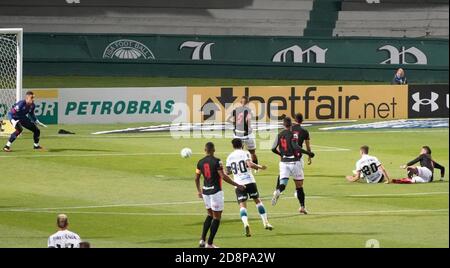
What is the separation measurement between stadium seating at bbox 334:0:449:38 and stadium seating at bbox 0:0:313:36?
2424mm

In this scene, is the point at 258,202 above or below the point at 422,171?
below

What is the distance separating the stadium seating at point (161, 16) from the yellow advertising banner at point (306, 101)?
15.5 metres

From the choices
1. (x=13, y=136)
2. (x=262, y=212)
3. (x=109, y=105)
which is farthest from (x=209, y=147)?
(x=109, y=105)

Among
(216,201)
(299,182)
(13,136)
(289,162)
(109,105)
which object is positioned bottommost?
(216,201)

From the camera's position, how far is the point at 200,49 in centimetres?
6078

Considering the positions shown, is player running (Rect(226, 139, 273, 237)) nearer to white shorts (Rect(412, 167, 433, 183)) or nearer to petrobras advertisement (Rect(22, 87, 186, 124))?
white shorts (Rect(412, 167, 433, 183))

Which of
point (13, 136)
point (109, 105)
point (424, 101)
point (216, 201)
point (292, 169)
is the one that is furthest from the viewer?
point (424, 101)

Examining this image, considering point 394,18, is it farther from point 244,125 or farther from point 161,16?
point 244,125

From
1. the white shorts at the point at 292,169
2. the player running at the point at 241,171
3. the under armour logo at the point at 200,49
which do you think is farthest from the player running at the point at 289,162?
the under armour logo at the point at 200,49

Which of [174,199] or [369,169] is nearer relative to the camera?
[174,199]

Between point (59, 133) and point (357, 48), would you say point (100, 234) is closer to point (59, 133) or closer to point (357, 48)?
point (59, 133)

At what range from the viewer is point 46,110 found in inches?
1801

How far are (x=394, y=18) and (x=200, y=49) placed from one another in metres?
12.2

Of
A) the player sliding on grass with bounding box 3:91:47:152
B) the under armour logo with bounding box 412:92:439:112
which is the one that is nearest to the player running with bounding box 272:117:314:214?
the player sliding on grass with bounding box 3:91:47:152
